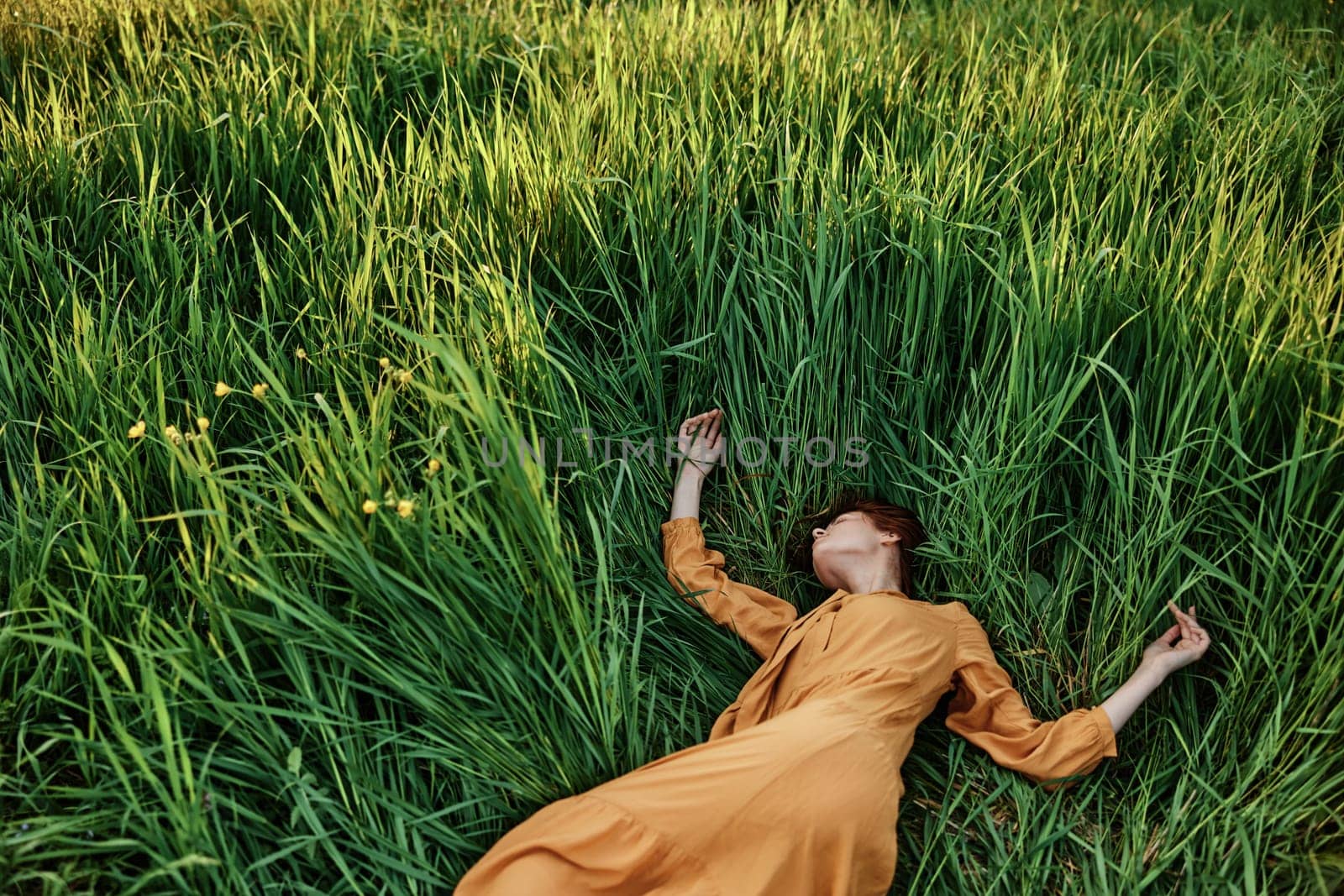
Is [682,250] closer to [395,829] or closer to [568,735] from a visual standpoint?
[568,735]

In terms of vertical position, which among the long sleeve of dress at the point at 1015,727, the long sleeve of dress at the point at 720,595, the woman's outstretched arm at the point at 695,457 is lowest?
the long sleeve of dress at the point at 1015,727

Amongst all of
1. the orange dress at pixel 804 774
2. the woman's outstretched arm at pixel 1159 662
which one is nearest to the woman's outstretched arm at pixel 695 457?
the orange dress at pixel 804 774

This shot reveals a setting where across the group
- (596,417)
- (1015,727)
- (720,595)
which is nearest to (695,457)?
(596,417)

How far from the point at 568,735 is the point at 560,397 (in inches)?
30.3

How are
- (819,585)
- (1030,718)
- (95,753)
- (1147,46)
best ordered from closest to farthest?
(95,753), (1030,718), (819,585), (1147,46)

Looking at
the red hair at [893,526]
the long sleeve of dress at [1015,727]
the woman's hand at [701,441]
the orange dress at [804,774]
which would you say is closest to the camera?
the orange dress at [804,774]

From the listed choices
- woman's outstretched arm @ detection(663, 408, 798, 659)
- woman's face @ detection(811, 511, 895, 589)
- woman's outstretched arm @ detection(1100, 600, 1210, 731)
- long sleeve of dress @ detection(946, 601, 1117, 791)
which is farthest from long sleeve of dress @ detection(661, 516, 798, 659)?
woman's outstretched arm @ detection(1100, 600, 1210, 731)

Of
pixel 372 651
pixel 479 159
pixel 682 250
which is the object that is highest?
pixel 479 159

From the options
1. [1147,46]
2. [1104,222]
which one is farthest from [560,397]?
[1147,46]

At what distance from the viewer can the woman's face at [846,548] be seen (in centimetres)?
234

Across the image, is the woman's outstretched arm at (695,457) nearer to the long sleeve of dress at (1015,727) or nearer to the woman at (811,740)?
the woman at (811,740)

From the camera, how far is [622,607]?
2.34m

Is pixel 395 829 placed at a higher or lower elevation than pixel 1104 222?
lower

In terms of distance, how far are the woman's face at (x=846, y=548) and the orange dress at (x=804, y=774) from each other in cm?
12
